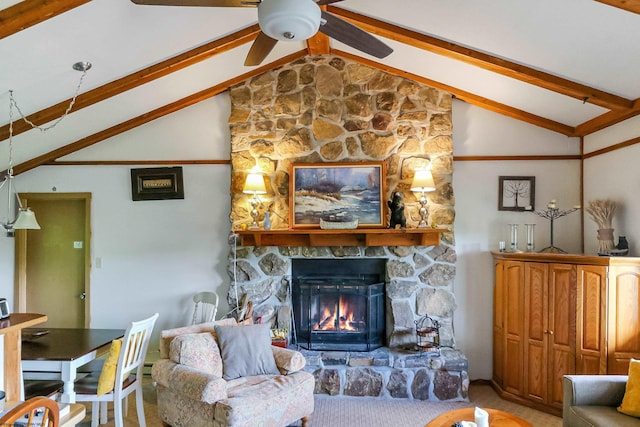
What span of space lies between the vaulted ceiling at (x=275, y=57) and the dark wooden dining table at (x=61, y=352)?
1806 mm

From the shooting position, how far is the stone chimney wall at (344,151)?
4.52 metres

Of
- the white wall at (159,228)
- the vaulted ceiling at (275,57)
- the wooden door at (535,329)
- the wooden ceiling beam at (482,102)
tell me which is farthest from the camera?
the white wall at (159,228)

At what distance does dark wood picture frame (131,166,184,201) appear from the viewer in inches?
189

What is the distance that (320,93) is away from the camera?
15.4 feet

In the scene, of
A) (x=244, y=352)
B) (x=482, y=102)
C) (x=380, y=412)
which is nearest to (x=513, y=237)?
(x=482, y=102)

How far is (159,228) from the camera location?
484 cm

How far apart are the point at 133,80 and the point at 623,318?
447 centimetres

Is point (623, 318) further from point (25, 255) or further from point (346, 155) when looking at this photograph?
point (25, 255)

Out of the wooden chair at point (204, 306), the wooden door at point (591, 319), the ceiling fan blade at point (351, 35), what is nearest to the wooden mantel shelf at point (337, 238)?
the wooden chair at point (204, 306)

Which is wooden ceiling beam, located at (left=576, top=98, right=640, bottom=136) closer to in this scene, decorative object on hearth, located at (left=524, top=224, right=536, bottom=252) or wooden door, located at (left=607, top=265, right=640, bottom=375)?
decorative object on hearth, located at (left=524, top=224, right=536, bottom=252)

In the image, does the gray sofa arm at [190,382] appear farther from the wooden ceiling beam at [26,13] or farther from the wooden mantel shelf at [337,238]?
the wooden ceiling beam at [26,13]

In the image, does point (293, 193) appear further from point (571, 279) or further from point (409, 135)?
point (571, 279)

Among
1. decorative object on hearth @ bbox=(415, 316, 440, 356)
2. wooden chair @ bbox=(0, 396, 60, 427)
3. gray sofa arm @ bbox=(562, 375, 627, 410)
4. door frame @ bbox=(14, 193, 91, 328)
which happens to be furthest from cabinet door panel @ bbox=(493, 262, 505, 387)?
door frame @ bbox=(14, 193, 91, 328)

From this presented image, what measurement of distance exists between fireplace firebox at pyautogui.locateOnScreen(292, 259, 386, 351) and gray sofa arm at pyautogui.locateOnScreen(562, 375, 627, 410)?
197 cm
